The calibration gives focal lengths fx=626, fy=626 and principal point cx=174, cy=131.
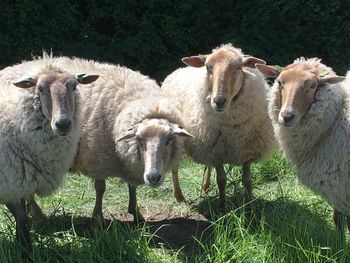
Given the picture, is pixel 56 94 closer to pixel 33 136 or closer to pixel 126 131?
pixel 33 136

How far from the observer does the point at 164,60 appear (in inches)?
373

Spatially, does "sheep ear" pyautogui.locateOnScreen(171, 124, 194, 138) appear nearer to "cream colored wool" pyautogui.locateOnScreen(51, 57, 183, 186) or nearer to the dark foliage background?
"cream colored wool" pyautogui.locateOnScreen(51, 57, 183, 186)

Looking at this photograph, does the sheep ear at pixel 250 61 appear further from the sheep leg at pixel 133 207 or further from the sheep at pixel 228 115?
the sheep leg at pixel 133 207

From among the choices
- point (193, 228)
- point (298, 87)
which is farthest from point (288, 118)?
point (193, 228)

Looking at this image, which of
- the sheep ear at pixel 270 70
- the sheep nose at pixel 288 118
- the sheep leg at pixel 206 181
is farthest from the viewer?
the sheep leg at pixel 206 181

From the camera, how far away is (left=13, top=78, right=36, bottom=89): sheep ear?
4.46 m

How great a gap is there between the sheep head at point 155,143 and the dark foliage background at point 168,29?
14.5ft

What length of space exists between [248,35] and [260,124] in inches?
173

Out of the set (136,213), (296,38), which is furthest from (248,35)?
(136,213)

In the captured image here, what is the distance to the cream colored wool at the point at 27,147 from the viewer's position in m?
4.44

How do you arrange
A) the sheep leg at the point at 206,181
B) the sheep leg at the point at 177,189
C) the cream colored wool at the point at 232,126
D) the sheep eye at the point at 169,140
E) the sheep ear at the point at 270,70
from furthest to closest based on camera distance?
the sheep leg at the point at 206,181
the sheep leg at the point at 177,189
the cream colored wool at the point at 232,126
the sheep eye at the point at 169,140
the sheep ear at the point at 270,70

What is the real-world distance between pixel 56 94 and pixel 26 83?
269 millimetres

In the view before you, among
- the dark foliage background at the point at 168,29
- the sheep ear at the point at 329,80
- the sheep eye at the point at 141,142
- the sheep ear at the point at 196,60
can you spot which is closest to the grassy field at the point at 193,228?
the sheep eye at the point at 141,142

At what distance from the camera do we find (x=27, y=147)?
4.50 metres
